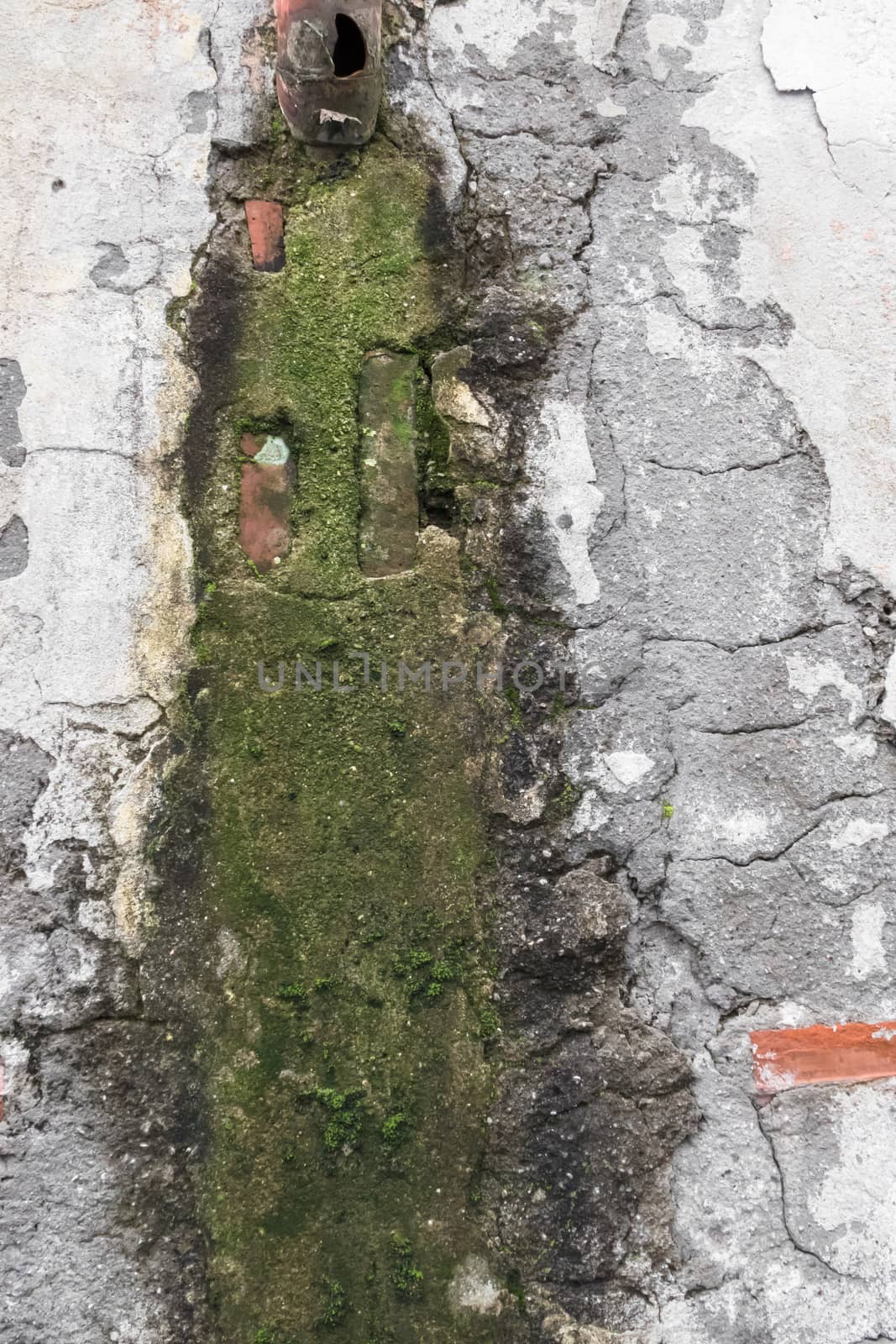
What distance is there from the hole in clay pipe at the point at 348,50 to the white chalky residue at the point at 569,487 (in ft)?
2.58

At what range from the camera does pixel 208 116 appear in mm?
1816

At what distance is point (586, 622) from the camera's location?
67.0 inches

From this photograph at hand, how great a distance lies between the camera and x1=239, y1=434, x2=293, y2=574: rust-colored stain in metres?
1.68

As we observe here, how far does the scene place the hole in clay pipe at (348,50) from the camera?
175 centimetres

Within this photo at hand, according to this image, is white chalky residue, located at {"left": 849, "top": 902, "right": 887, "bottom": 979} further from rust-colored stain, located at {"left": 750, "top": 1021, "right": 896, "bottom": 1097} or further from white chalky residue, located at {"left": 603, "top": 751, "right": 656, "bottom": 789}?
white chalky residue, located at {"left": 603, "top": 751, "right": 656, "bottom": 789}

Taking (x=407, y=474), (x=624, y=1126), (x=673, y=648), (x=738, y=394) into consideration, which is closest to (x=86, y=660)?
(x=407, y=474)

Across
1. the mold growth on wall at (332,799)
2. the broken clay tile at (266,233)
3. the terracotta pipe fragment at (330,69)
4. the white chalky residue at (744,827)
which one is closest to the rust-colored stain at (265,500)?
the mold growth on wall at (332,799)

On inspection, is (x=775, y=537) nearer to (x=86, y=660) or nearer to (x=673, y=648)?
(x=673, y=648)

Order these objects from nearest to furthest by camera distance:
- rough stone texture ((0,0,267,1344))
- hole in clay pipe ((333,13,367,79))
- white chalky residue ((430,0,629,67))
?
rough stone texture ((0,0,267,1344)), hole in clay pipe ((333,13,367,79)), white chalky residue ((430,0,629,67))

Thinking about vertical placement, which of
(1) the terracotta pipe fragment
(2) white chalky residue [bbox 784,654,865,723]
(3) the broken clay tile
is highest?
(1) the terracotta pipe fragment

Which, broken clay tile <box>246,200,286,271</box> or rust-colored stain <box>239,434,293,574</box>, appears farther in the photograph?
broken clay tile <box>246,200,286,271</box>

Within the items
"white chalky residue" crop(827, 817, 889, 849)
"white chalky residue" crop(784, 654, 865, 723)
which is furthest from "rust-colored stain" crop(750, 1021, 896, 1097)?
"white chalky residue" crop(784, 654, 865, 723)

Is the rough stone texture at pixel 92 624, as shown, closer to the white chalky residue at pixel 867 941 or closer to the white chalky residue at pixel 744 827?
the white chalky residue at pixel 744 827

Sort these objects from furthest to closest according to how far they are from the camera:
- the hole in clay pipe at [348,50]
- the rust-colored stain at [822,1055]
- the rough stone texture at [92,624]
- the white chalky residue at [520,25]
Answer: the white chalky residue at [520,25], the hole in clay pipe at [348,50], the rust-colored stain at [822,1055], the rough stone texture at [92,624]
